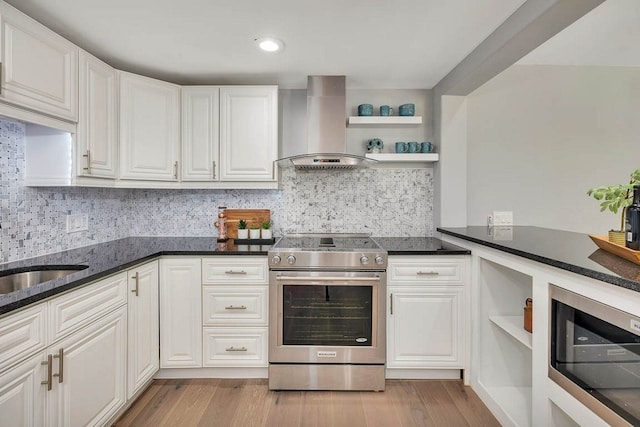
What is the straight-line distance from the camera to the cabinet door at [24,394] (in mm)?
1137

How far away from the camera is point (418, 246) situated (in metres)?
2.44

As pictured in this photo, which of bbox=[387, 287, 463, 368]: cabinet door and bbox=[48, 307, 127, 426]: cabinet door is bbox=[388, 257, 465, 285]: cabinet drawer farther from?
bbox=[48, 307, 127, 426]: cabinet door

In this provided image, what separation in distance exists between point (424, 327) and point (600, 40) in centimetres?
239

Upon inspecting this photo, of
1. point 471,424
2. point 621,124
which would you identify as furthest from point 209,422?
point 621,124

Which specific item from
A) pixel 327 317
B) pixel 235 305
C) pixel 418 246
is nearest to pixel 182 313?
pixel 235 305

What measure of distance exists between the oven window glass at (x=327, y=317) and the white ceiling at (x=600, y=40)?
7.16 ft

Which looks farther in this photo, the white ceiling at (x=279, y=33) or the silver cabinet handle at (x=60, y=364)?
the white ceiling at (x=279, y=33)

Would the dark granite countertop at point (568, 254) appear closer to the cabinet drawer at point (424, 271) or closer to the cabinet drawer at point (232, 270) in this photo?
the cabinet drawer at point (424, 271)

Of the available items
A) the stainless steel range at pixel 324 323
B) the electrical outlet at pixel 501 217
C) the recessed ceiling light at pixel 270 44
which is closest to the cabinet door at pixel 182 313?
the stainless steel range at pixel 324 323

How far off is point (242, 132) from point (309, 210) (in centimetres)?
88

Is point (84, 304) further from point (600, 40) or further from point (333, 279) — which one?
point (600, 40)

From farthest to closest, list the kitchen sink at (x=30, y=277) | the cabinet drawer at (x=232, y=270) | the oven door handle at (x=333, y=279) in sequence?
the cabinet drawer at (x=232, y=270) → the oven door handle at (x=333, y=279) → the kitchen sink at (x=30, y=277)

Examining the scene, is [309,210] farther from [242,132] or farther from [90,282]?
[90,282]

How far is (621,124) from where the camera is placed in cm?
279
